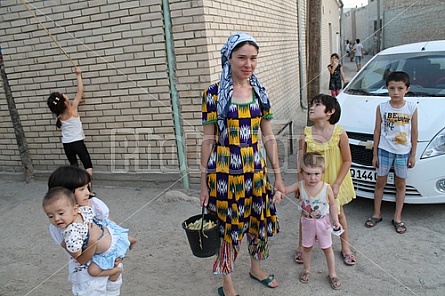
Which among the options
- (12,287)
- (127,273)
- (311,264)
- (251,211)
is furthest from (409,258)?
(12,287)

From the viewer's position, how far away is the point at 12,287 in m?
3.25

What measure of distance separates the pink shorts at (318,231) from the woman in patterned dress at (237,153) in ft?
1.09

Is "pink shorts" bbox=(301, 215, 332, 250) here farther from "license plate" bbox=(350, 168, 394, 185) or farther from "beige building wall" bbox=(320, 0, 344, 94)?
"beige building wall" bbox=(320, 0, 344, 94)

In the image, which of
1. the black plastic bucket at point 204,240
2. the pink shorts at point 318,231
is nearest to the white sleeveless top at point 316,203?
the pink shorts at point 318,231

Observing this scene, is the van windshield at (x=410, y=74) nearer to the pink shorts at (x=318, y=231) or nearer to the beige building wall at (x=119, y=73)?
the beige building wall at (x=119, y=73)

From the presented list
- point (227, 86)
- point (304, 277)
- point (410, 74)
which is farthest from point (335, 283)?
point (410, 74)

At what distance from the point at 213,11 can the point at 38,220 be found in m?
3.44

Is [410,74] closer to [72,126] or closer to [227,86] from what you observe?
[227,86]

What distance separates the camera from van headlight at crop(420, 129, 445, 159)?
369cm

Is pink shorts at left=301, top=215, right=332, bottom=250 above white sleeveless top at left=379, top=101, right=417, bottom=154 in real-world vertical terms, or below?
below

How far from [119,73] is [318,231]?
3375 millimetres

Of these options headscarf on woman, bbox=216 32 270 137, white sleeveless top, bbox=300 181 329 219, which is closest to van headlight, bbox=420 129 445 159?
white sleeveless top, bbox=300 181 329 219

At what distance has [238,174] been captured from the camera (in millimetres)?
2580

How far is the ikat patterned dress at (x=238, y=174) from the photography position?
254cm
